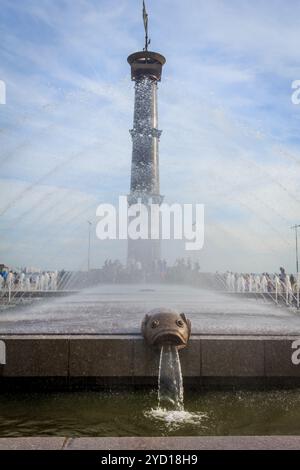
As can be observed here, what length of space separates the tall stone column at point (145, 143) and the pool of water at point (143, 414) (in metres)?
45.2

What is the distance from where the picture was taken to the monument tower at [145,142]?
51.1 m

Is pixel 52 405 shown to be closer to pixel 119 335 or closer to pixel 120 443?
pixel 119 335

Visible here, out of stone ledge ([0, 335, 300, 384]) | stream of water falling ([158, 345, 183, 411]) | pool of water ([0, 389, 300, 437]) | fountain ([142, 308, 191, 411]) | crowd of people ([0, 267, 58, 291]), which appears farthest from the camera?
crowd of people ([0, 267, 58, 291])

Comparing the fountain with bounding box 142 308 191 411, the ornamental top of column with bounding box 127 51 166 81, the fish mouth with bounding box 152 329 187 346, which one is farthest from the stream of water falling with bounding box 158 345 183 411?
the ornamental top of column with bounding box 127 51 166 81

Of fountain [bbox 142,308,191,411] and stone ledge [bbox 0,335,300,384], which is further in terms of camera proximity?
→ stone ledge [bbox 0,335,300,384]

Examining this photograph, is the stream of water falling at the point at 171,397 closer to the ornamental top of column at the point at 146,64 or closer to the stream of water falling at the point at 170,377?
the stream of water falling at the point at 170,377

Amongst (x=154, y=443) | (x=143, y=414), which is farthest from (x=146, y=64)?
(x=154, y=443)

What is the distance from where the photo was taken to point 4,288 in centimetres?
2584

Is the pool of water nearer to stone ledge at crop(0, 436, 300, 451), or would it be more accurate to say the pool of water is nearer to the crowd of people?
stone ledge at crop(0, 436, 300, 451)

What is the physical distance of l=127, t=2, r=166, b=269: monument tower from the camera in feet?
168

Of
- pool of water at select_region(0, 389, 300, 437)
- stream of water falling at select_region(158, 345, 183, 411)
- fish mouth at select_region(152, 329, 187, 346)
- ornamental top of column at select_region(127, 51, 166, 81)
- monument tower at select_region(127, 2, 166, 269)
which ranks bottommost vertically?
pool of water at select_region(0, 389, 300, 437)

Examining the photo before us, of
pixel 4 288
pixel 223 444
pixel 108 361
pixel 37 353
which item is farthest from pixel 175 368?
pixel 4 288

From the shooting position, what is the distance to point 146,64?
56.4 meters

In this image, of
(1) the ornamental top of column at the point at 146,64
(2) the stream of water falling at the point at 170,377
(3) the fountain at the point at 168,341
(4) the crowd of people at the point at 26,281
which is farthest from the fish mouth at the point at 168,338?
(1) the ornamental top of column at the point at 146,64
